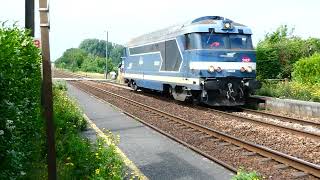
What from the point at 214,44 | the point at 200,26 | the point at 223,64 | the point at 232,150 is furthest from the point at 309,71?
the point at 232,150

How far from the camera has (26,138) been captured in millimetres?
6680

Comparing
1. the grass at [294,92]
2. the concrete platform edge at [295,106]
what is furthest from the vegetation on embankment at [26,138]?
the grass at [294,92]

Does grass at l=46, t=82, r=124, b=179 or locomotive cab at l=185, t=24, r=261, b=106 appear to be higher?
locomotive cab at l=185, t=24, r=261, b=106

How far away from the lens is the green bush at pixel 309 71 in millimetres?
24469

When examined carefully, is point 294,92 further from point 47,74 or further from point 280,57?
point 47,74

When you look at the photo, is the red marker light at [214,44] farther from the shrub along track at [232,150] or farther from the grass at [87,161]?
the grass at [87,161]

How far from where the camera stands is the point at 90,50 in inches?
7244

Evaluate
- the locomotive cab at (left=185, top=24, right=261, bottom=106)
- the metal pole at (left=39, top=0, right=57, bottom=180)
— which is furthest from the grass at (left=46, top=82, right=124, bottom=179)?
the locomotive cab at (left=185, top=24, right=261, bottom=106)

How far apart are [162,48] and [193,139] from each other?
33.3 ft

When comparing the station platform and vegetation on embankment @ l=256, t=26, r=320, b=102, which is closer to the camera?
the station platform

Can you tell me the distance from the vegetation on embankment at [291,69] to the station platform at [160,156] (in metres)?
8.84

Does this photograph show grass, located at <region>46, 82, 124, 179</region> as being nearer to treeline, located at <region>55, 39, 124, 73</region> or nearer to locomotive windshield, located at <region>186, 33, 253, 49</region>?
locomotive windshield, located at <region>186, 33, 253, 49</region>

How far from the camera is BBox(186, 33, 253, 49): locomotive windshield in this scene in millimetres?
18359

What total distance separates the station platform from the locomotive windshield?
4.44 metres
